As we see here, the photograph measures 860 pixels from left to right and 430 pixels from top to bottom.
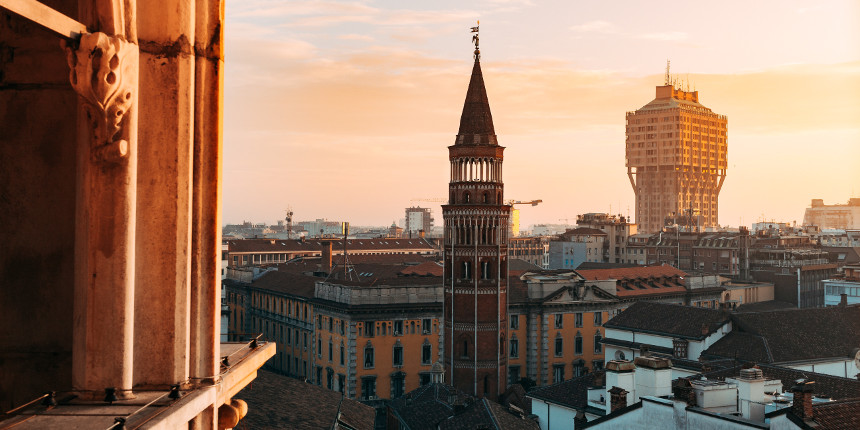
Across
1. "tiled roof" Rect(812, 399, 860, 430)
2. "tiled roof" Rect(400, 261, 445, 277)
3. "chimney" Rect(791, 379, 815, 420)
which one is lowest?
"tiled roof" Rect(812, 399, 860, 430)

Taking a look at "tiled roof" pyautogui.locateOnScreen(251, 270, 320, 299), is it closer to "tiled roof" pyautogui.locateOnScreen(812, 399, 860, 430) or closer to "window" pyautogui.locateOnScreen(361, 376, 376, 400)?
"window" pyautogui.locateOnScreen(361, 376, 376, 400)

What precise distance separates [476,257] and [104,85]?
48.4m

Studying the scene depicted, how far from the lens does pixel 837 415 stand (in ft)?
68.1

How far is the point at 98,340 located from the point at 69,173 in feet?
3.79

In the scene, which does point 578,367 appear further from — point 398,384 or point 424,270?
point 424,270

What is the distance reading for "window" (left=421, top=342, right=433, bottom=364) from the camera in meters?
56.9

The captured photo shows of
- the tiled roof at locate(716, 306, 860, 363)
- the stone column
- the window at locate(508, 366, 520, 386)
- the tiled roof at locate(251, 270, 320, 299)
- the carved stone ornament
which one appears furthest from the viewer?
the tiled roof at locate(251, 270, 320, 299)

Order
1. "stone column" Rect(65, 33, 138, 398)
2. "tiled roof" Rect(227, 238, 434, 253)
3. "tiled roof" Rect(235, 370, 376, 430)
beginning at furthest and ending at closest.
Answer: "tiled roof" Rect(227, 238, 434, 253) < "tiled roof" Rect(235, 370, 376, 430) < "stone column" Rect(65, 33, 138, 398)

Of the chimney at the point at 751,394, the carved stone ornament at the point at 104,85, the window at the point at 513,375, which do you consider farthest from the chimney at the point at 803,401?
the window at the point at 513,375

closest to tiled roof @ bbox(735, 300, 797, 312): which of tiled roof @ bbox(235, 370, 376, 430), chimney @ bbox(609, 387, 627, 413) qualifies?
chimney @ bbox(609, 387, 627, 413)

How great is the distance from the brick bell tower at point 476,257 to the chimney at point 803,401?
3293 centimetres

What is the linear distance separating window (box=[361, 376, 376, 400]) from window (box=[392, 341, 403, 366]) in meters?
1.85

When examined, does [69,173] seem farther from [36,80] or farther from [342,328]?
[342,328]

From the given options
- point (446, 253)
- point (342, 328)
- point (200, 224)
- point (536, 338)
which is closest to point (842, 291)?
point (536, 338)
